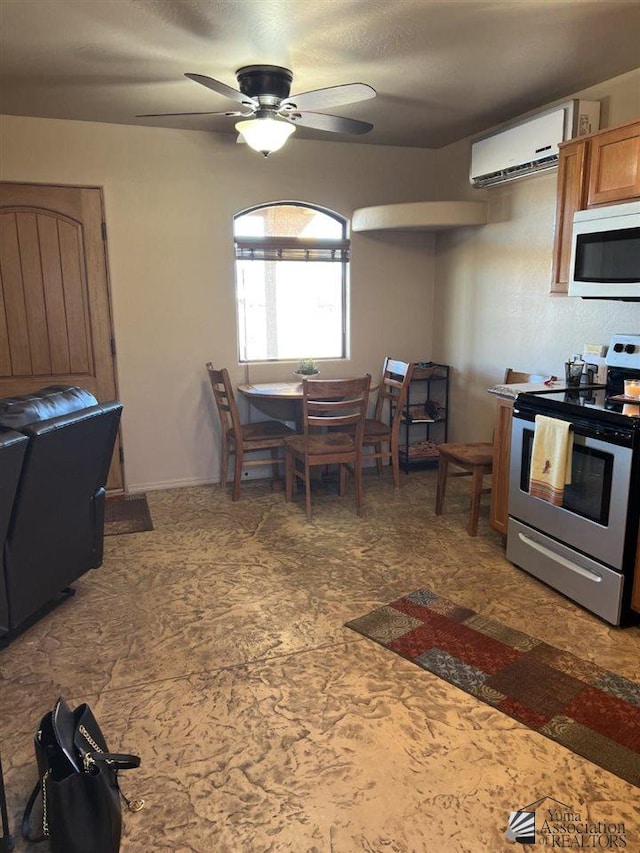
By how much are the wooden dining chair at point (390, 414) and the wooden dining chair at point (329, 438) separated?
25 centimetres

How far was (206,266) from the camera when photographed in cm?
467

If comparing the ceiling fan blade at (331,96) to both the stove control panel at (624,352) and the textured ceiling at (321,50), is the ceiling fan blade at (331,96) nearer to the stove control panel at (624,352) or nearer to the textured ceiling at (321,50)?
the textured ceiling at (321,50)

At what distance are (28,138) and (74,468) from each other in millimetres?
2647

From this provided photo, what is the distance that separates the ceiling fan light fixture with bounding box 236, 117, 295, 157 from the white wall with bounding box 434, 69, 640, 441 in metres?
1.77

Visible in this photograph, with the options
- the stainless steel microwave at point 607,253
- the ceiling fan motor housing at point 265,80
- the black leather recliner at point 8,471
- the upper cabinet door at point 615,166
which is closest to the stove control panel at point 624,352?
the stainless steel microwave at point 607,253

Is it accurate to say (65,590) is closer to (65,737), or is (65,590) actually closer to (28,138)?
(65,737)

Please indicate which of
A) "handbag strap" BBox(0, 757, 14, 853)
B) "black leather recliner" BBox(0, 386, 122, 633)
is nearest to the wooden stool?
"black leather recliner" BBox(0, 386, 122, 633)

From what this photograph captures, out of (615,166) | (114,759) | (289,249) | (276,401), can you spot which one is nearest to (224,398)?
(276,401)

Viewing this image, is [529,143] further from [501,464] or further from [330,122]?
[501,464]

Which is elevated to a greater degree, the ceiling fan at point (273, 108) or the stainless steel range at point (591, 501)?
the ceiling fan at point (273, 108)

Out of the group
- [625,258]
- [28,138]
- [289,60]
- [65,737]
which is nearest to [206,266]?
[28,138]

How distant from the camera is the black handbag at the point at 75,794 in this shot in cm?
156

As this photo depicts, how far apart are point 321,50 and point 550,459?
2.25 meters

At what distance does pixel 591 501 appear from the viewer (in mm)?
2758
